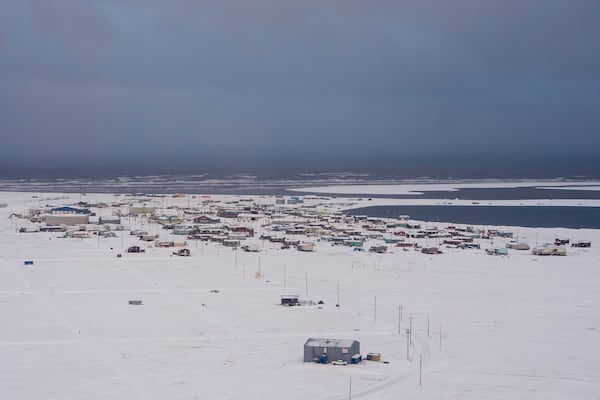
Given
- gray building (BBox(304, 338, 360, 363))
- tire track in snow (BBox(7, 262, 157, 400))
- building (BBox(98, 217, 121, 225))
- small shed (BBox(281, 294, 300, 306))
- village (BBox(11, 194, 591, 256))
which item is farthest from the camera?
building (BBox(98, 217, 121, 225))

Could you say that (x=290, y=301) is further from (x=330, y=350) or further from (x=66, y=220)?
(x=66, y=220)

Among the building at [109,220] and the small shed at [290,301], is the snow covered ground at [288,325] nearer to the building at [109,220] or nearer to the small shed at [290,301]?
the small shed at [290,301]

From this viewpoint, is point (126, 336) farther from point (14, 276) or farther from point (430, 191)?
point (430, 191)

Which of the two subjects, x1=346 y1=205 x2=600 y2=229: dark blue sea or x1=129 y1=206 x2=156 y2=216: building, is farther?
x1=129 y1=206 x2=156 y2=216: building

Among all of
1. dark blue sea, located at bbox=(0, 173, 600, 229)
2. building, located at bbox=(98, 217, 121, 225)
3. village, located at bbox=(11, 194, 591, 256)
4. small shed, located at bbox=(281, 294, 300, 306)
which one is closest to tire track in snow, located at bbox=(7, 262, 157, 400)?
small shed, located at bbox=(281, 294, 300, 306)

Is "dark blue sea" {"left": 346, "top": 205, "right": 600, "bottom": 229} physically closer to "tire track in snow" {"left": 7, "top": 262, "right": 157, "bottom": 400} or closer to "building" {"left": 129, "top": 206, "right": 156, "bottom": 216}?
"building" {"left": 129, "top": 206, "right": 156, "bottom": 216}

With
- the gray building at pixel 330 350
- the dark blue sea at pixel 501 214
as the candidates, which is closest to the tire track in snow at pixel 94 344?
the gray building at pixel 330 350

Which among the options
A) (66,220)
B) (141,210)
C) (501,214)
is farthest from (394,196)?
(66,220)
